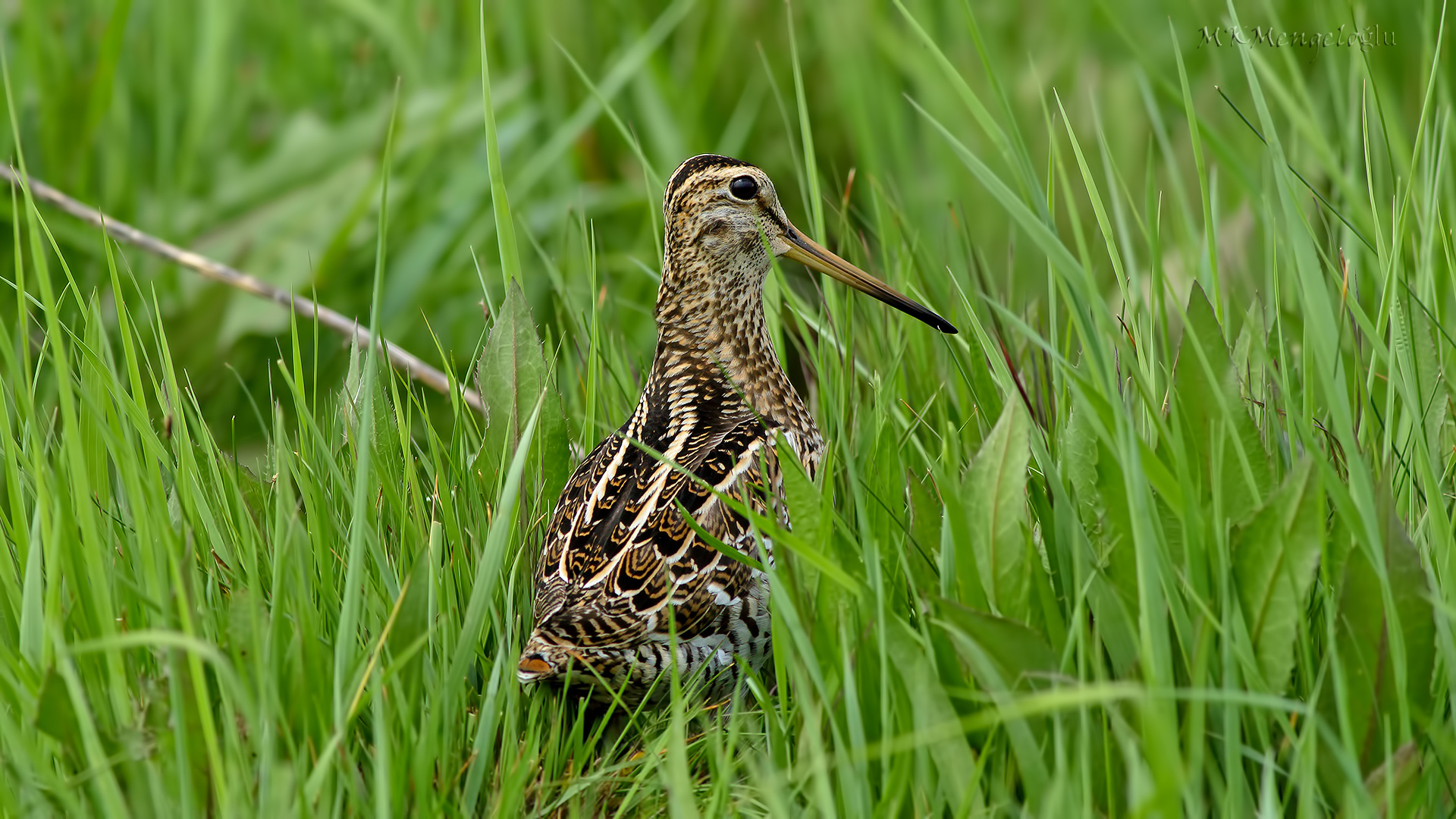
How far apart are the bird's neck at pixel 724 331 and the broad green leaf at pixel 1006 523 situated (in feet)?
3.45

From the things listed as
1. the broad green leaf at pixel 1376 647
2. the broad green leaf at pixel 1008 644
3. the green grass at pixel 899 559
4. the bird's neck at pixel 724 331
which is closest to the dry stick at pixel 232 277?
the green grass at pixel 899 559

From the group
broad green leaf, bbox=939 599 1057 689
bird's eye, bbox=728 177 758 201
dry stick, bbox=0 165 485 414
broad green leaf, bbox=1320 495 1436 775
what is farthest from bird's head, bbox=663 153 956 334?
broad green leaf, bbox=1320 495 1436 775

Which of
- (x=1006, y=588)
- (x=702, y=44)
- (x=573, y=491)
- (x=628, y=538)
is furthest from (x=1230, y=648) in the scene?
(x=702, y=44)

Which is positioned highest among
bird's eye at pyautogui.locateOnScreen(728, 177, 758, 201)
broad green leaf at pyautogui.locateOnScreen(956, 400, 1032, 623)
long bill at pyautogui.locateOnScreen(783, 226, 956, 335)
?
bird's eye at pyautogui.locateOnScreen(728, 177, 758, 201)

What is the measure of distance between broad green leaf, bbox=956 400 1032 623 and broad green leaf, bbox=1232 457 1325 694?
28cm

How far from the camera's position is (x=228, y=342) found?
4.64 metres

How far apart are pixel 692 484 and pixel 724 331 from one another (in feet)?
1.99

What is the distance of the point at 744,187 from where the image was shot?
3221mm

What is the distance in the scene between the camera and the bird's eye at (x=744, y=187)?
3.21 meters

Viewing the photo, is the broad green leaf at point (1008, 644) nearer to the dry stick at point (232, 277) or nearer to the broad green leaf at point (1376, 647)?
the broad green leaf at point (1376, 647)

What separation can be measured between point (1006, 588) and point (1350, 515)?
46 centimetres

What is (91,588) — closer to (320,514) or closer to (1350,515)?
(320,514)

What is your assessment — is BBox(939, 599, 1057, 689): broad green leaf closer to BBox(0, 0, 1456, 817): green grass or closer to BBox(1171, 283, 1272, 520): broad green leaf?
BBox(0, 0, 1456, 817): green grass

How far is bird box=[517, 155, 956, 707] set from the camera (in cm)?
246
